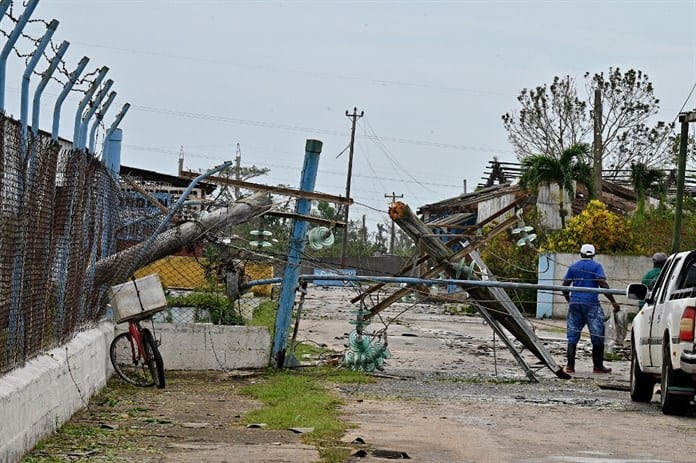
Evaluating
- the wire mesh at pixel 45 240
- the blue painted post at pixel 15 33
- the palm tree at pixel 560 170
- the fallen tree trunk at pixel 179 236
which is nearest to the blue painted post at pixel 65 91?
the wire mesh at pixel 45 240

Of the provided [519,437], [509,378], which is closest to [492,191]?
[509,378]

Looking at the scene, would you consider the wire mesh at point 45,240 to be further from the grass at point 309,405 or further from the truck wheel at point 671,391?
the truck wheel at point 671,391

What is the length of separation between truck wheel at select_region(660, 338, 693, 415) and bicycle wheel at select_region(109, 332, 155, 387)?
5782 millimetres

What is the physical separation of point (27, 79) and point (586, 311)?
40.6ft

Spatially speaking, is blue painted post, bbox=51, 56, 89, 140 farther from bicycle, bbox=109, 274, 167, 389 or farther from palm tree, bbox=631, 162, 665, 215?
palm tree, bbox=631, 162, 665, 215

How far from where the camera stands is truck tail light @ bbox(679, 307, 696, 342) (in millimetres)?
12951

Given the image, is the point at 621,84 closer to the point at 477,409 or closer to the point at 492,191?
the point at 492,191

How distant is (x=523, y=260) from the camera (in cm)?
4153

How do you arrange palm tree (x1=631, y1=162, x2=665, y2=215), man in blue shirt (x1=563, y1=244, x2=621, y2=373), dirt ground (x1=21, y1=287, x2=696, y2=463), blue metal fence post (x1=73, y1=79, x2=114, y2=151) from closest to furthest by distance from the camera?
dirt ground (x1=21, y1=287, x2=696, y2=463)
blue metal fence post (x1=73, y1=79, x2=114, y2=151)
man in blue shirt (x1=563, y1=244, x2=621, y2=373)
palm tree (x1=631, y1=162, x2=665, y2=215)

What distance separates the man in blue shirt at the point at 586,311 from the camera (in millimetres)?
19750

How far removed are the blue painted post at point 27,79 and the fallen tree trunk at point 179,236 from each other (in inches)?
230

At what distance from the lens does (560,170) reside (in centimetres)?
4278

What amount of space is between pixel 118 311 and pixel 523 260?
91.0 ft

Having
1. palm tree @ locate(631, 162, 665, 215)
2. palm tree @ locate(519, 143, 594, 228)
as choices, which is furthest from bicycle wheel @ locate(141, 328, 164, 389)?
palm tree @ locate(631, 162, 665, 215)
